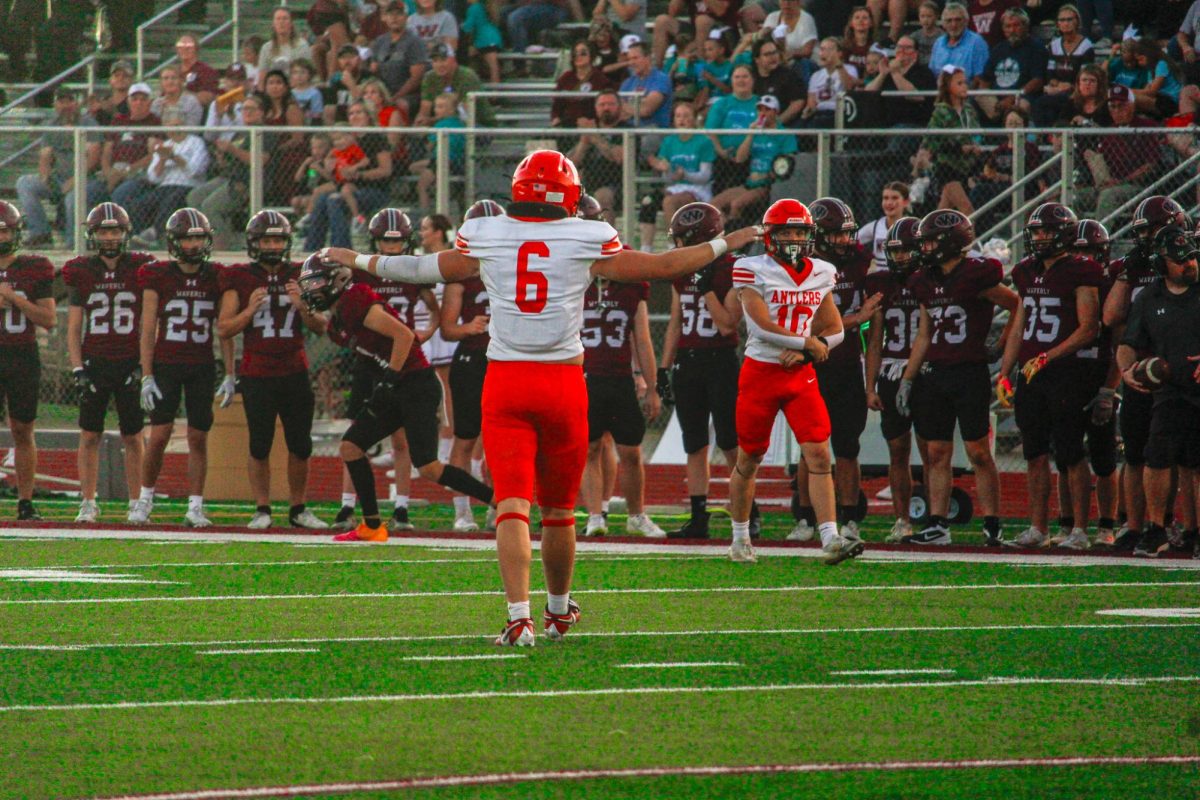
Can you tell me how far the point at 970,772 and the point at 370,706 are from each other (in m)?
1.78

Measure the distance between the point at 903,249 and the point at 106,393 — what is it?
524 cm

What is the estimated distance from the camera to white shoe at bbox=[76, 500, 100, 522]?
11.9m

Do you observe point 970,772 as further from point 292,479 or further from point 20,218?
point 20,218

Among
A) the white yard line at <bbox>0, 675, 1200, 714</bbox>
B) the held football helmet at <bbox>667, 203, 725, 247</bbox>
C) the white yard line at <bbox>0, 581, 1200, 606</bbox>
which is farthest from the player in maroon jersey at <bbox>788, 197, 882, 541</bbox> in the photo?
the white yard line at <bbox>0, 675, 1200, 714</bbox>

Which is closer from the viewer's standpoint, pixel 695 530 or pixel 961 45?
pixel 695 530

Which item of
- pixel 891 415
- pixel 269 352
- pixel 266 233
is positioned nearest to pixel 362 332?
pixel 269 352

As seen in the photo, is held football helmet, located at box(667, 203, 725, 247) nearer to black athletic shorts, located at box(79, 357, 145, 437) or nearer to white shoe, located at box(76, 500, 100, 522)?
black athletic shorts, located at box(79, 357, 145, 437)

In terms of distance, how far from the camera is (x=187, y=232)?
11922mm

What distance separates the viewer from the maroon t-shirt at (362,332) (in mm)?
11023

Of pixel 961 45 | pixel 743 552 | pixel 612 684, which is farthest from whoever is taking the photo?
pixel 961 45

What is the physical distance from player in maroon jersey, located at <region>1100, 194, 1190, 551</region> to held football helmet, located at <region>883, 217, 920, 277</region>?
1.17m

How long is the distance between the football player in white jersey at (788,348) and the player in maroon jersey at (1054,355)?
1682 mm

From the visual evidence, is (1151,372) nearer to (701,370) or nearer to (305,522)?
(701,370)

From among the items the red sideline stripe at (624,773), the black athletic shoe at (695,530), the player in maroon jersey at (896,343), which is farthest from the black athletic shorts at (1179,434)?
the red sideline stripe at (624,773)
